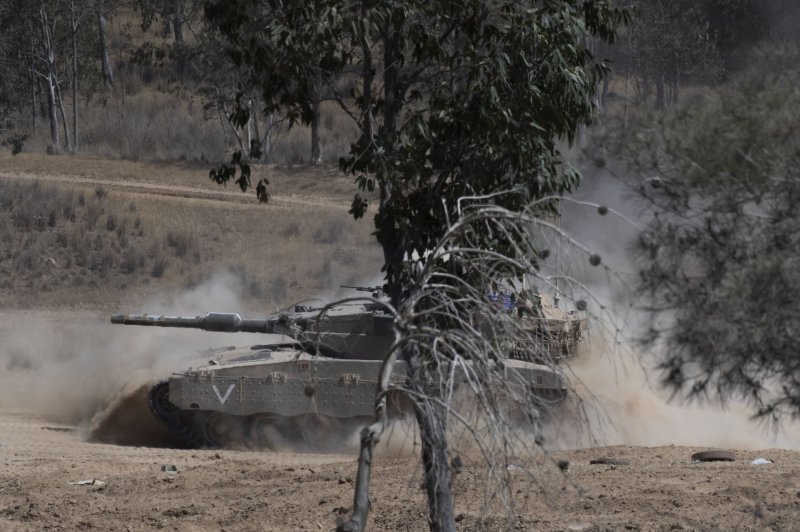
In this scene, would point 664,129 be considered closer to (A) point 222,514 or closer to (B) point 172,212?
(A) point 222,514

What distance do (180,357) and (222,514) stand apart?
6.48 metres

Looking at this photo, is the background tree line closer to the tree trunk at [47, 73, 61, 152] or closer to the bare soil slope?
the tree trunk at [47, 73, 61, 152]

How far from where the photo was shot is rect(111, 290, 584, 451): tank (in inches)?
619

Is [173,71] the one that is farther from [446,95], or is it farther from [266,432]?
[446,95]

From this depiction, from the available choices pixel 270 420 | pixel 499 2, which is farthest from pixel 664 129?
pixel 270 420

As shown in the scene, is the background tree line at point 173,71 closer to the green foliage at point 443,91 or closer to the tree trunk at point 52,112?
the tree trunk at point 52,112

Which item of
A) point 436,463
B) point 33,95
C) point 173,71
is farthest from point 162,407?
point 173,71

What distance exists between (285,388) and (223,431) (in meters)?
1.27

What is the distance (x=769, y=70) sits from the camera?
6895 millimetres

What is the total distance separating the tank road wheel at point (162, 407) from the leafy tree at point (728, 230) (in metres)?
10.4

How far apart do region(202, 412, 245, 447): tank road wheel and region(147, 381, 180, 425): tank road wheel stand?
1.55 ft

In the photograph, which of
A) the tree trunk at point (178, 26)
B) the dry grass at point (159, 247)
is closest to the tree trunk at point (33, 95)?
the tree trunk at point (178, 26)

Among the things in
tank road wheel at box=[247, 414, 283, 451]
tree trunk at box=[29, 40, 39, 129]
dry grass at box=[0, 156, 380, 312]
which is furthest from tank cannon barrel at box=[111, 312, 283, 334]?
tree trunk at box=[29, 40, 39, 129]

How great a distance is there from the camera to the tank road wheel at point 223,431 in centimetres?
1633
